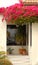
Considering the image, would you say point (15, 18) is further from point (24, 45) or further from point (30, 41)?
point (24, 45)

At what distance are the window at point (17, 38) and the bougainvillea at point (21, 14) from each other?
10.4 feet

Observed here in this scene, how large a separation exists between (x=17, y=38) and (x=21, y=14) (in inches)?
149

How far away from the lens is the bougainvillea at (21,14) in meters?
20.2

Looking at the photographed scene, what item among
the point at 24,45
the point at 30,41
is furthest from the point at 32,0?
the point at 24,45

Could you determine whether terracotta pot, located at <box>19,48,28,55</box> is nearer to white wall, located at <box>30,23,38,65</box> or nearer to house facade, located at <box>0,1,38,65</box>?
house facade, located at <box>0,1,38,65</box>

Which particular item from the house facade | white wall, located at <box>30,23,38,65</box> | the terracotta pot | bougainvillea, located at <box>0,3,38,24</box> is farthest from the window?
bougainvillea, located at <box>0,3,38,24</box>

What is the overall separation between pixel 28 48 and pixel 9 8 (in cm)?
395

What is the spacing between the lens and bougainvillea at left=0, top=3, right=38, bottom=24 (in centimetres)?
2019

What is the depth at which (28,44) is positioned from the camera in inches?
909

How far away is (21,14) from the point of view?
2041 cm

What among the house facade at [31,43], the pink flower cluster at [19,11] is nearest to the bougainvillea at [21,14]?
the pink flower cluster at [19,11]

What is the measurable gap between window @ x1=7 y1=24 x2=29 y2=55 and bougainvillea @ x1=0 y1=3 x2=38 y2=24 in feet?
10.4

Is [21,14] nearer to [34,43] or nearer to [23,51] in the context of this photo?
[34,43]

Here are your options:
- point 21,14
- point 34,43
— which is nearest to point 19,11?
point 21,14
